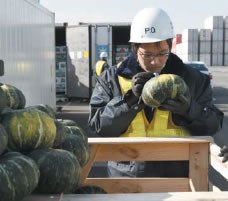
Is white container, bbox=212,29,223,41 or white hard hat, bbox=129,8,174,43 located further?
white container, bbox=212,29,223,41

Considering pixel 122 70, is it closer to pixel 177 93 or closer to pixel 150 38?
pixel 150 38

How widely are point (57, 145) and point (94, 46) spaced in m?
18.0

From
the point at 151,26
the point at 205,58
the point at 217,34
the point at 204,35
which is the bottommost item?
the point at 205,58

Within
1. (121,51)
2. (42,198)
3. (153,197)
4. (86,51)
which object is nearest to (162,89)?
(153,197)

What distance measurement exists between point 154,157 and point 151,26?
3.17 ft

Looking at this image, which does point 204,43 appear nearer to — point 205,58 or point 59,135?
point 205,58

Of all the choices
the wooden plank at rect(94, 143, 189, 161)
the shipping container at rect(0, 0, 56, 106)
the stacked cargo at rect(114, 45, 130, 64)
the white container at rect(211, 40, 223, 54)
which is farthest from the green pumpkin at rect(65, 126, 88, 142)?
the white container at rect(211, 40, 223, 54)

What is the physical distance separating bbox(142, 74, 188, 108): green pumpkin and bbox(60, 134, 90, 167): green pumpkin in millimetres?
767

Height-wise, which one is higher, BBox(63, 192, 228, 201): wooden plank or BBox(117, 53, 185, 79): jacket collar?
A: BBox(117, 53, 185, 79): jacket collar

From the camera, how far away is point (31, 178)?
6.95 ft

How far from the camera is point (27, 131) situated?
2348 millimetres

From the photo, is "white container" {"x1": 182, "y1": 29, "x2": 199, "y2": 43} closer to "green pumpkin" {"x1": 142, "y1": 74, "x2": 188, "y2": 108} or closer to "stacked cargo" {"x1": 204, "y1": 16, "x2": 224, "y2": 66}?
"stacked cargo" {"x1": 204, "y1": 16, "x2": 224, "y2": 66}

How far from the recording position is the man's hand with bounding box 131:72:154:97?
11.3 ft

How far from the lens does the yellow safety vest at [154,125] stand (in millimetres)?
3756
